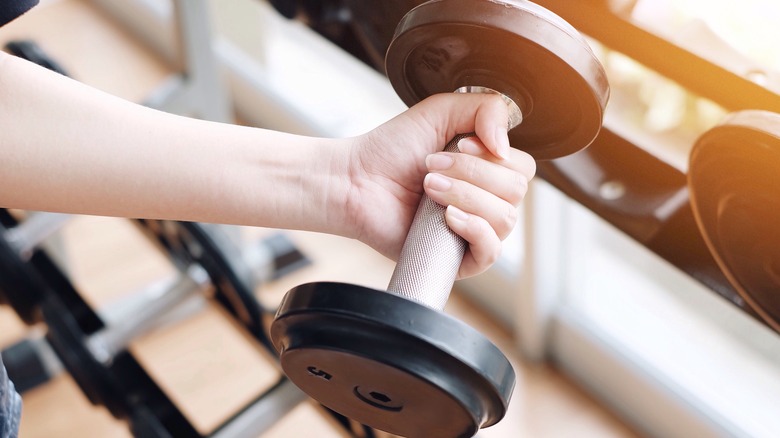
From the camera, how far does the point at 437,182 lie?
68 centimetres

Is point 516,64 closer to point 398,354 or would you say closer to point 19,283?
point 398,354

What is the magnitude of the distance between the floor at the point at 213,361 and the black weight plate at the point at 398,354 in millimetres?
828

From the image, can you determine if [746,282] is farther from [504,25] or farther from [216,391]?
[216,391]

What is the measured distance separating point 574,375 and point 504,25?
3.86 ft

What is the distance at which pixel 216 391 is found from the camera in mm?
1692

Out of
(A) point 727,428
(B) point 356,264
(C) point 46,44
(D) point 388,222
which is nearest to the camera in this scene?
(D) point 388,222

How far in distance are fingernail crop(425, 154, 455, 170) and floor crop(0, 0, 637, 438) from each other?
2.55ft

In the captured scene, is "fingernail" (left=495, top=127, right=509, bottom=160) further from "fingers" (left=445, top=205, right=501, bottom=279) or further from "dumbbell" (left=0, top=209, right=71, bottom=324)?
"dumbbell" (left=0, top=209, right=71, bottom=324)

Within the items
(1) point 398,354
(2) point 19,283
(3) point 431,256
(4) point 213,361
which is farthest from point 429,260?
(4) point 213,361

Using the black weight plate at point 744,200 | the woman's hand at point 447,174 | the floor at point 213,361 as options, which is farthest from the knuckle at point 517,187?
the floor at point 213,361

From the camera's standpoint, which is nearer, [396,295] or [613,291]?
[396,295]

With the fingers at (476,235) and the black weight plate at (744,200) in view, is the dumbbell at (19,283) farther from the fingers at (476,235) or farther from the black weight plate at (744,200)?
the black weight plate at (744,200)

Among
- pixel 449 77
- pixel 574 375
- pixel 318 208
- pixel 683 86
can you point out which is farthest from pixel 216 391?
pixel 683 86

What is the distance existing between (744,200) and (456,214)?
21 cm
